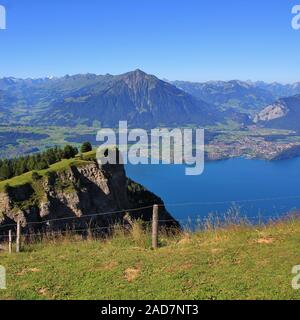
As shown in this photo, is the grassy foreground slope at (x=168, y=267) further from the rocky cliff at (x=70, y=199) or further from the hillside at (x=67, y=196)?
the hillside at (x=67, y=196)

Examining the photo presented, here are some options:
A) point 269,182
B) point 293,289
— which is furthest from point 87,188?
point 269,182

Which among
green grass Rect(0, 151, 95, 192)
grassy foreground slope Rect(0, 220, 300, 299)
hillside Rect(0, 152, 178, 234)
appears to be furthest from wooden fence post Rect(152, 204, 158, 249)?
green grass Rect(0, 151, 95, 192)

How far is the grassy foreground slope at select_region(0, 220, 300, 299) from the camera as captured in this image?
12.1 m

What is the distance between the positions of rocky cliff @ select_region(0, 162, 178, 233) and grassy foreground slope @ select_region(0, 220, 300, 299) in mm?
46567

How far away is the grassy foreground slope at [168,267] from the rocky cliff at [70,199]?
4657cm

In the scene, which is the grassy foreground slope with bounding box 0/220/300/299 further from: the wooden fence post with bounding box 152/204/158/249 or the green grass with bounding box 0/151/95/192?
the green grass with bounding box 0/151/95/192

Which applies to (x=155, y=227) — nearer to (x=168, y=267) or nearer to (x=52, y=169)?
(x=168, y=267)

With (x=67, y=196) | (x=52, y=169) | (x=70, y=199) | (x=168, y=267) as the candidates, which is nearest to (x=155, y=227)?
(x=168, y=267)

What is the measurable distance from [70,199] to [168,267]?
67423 mm

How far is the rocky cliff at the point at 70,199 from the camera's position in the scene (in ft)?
229

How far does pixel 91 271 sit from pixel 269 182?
628ft

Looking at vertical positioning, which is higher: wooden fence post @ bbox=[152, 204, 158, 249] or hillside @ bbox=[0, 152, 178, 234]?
wooden fence post @ bbox=[152, 204, 158, 249]
